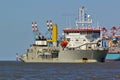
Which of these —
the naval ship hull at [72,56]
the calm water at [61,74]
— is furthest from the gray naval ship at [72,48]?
the calm water at [61,74]

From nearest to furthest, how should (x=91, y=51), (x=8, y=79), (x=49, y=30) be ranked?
(x=8, y=79) → (x=91, y=51) → (x=49, y=30)

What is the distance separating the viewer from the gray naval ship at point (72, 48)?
16412cm

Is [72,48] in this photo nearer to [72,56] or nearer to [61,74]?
[72,56]

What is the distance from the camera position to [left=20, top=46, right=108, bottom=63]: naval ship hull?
164 metres

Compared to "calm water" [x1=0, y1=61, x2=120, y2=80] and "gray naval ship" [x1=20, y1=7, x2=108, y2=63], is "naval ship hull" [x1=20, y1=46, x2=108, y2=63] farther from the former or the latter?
"calm water" [x1=0, y1=61, x2=120, y2=80]

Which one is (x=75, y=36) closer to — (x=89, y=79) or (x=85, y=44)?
(x=85, y=44)

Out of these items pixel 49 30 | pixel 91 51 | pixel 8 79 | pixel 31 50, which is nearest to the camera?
pixel 8 79

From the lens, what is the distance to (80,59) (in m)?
164

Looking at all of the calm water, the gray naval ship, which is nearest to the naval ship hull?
the gray naval ship

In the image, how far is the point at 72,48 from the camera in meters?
165

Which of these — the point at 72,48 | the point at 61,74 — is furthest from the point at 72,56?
the point at 61,74

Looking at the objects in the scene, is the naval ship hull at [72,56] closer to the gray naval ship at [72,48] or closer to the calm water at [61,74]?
the gray naval ship at [72,48]

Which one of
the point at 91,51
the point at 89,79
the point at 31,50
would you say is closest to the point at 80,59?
the point at 91,51

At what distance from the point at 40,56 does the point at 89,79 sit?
314ft
